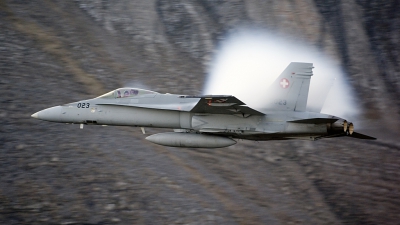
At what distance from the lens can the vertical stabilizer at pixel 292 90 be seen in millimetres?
27612

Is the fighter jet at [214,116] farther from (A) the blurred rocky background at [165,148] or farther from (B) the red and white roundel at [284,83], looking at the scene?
(A) the blurred rocky background at [165,148]

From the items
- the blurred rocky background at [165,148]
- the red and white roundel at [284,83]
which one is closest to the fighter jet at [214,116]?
the red and white roundel at [284,83]

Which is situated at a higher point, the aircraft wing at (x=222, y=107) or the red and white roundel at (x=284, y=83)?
the red and white roundel at (x=284, y=83)

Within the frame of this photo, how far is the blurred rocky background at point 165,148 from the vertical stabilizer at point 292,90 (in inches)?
438

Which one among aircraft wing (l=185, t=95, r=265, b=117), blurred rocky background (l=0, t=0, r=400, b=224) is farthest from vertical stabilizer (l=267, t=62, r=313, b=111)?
blurred rocky background (l=0, t=0, r=400, b=224)

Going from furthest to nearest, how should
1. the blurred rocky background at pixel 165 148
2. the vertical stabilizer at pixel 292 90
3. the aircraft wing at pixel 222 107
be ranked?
the blurred rocky background at pixel 165 148 → the vertical stabilizer at pixel 292 90 → the aircraft wing at pixel 222 107

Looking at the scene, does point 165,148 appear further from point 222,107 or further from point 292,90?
point 292,90

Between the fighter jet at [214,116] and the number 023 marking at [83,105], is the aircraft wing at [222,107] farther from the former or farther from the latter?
the number 023 marking at [83,105]

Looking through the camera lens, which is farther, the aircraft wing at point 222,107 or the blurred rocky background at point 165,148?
the blurred rocky background at point 165,148

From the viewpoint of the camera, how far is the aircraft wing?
25731 mm

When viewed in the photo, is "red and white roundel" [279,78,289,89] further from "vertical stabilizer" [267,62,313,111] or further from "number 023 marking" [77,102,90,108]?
"number 023 marking" [77,102,90,108]

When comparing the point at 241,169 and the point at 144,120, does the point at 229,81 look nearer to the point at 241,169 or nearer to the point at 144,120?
the point at 241,169

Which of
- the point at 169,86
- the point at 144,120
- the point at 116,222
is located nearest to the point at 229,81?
the point at 169,86

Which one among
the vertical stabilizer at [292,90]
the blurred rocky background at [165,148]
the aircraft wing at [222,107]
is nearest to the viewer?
the aircraft wing at [222,107]
